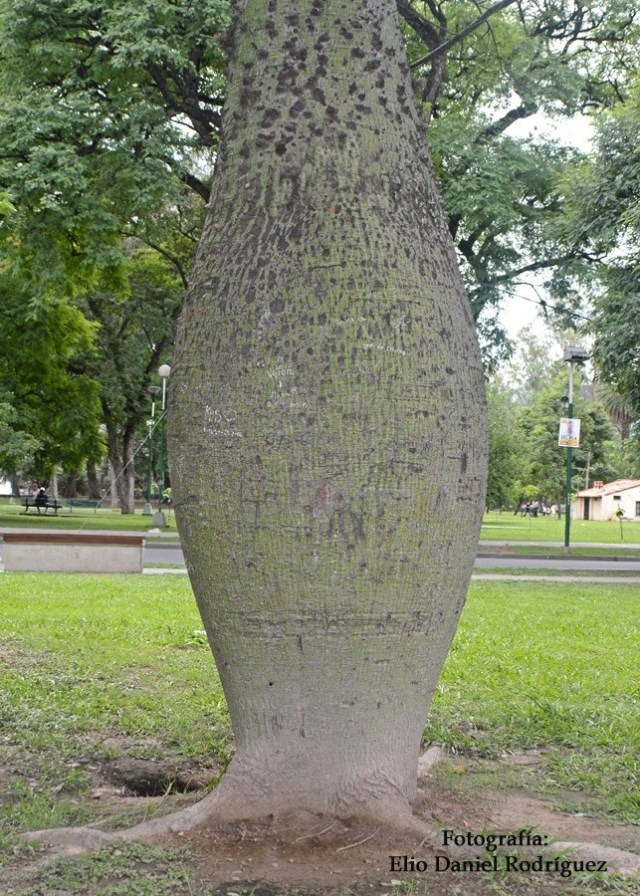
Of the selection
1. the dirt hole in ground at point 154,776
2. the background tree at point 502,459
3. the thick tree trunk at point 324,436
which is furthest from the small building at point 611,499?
the thick tree trunk at point 324,436

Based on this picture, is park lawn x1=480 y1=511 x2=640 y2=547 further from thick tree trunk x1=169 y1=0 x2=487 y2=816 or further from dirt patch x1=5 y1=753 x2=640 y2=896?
thick tree trunk x1=169 y1=0 x2=487 y2=816

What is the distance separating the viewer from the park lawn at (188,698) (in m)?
4.48

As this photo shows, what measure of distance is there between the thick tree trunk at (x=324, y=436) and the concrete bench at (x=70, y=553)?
36.3ft

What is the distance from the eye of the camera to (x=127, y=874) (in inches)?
119

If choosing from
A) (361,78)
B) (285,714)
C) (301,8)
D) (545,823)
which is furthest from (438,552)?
(301,8)

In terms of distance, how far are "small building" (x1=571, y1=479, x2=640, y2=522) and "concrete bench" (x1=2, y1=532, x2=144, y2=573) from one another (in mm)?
62087

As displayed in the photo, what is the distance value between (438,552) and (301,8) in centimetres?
215

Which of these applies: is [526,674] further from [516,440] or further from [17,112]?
[516,440]

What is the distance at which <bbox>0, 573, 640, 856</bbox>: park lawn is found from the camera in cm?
448

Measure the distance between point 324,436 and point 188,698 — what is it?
314 centimetres

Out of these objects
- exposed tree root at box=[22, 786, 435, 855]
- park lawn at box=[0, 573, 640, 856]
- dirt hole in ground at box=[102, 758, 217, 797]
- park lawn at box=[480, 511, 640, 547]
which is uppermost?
exposed tree root at box=[22, 786, 435, 855]

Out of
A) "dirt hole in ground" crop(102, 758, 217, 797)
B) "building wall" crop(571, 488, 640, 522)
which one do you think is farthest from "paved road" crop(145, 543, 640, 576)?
"building wall" crop(571, 488, 640, 522)

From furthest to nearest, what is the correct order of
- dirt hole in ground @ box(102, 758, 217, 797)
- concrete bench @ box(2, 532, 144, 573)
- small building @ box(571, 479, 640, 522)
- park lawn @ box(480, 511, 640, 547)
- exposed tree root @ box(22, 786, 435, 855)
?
small building @ box(571, 479, 640, 522) → park lawn @ box(480, 511, 640, 547) → concrete bench @ box(2, 532, 144, 573) → dirt hole in ground @ box(102, 758, 217, 797) → exposed tree root @ box(22, 786, 435, 855)

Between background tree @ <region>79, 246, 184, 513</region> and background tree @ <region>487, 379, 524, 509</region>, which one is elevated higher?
background tree @ <region>79, 246, 184, 513</region>
